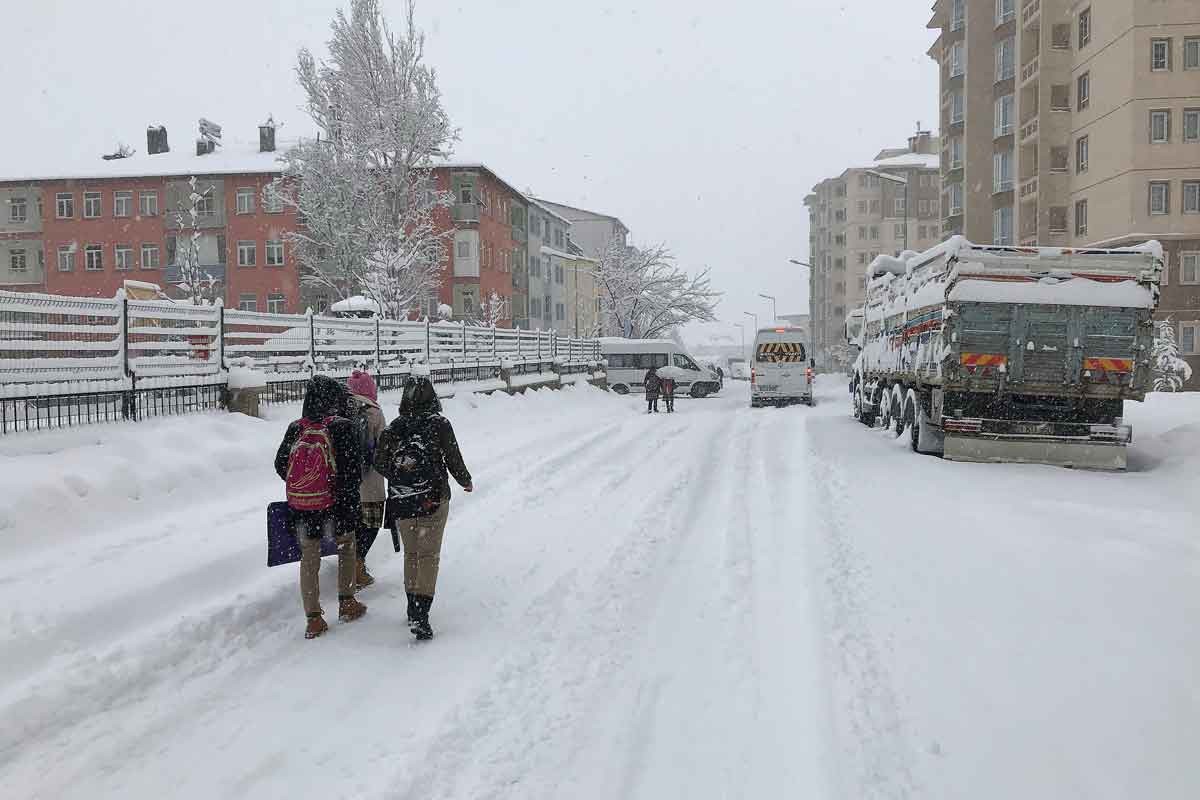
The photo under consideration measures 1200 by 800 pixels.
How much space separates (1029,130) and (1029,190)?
2745mm

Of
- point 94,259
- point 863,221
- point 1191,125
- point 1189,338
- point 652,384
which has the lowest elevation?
point 652,384

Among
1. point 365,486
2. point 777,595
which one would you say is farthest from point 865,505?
point 365,486

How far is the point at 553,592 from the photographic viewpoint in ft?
21.9

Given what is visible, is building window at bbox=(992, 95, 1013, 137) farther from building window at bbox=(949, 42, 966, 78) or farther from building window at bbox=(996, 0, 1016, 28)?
building window at bbox=(949, 42, 966, 78)

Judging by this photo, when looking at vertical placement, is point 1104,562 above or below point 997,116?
below

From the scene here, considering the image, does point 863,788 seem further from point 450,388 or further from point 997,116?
point 997,116

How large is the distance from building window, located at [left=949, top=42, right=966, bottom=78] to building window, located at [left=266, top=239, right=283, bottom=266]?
40556mm

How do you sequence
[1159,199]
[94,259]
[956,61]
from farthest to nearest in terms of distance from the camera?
[94,259], [956,61], [1159,199]

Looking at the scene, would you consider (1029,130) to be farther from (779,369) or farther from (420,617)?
(420,617)


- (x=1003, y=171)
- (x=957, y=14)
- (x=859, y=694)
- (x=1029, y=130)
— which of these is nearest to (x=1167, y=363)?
(x=1029, y=130)

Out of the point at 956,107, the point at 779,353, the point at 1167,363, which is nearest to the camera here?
the point at 1167,363

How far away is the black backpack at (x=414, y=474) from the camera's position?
5.76 metres

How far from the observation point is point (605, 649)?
17.8 ft

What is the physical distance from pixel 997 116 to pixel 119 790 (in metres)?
48.0
